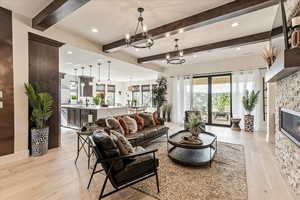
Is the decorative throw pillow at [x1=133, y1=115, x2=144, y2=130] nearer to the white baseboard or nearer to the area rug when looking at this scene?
the area rug

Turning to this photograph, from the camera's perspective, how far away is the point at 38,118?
3.36 metres

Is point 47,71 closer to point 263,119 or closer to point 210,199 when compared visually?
point 210,199

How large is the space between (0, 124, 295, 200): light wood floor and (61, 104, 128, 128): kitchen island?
259 cm

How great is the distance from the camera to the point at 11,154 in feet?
10.2

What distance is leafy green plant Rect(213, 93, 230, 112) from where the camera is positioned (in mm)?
6952

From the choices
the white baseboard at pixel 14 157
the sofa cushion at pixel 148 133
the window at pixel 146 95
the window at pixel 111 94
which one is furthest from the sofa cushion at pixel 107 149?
the window at pixel 111 94

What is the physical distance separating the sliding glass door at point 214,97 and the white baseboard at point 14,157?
6840mm

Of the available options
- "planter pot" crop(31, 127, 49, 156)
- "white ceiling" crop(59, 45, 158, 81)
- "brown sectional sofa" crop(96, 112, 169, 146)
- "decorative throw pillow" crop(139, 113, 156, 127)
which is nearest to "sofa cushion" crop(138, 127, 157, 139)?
"brown sectional sofa" crop(96, 112, 169, 146)

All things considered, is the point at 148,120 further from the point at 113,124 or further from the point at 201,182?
the point at 201,182

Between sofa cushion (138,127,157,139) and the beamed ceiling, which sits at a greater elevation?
the beamed ceiling

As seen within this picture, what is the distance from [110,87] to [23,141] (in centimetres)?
1025

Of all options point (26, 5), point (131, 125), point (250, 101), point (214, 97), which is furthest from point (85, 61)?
point (250, 101)

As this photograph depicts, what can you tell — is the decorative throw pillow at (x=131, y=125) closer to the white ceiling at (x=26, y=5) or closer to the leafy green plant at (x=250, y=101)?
the white ceiling at (x=26, y=5)

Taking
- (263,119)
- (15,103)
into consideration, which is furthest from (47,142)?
(263,119)
